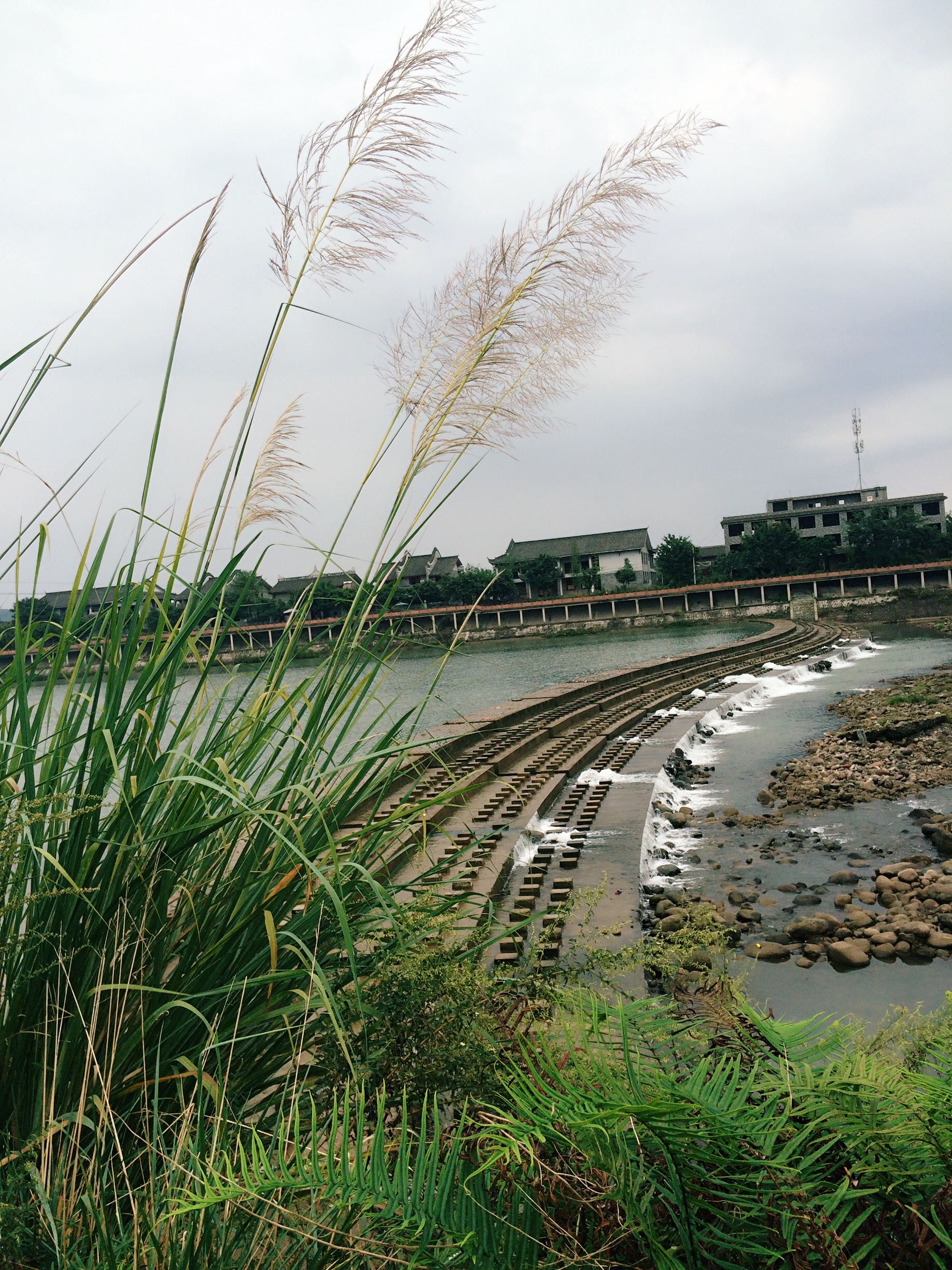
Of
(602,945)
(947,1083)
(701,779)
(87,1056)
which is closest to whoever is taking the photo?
(947,1083)

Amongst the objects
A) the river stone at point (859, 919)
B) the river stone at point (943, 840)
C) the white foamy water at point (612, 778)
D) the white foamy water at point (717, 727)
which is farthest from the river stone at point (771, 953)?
the white foamy water at point (612, 778)

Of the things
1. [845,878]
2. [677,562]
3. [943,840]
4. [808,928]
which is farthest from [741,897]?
[677,562]

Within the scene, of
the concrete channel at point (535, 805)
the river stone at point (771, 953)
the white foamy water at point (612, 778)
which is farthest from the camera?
the white foamy water at point (612, 778)

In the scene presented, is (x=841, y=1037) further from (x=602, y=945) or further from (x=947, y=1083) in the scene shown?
(x=602, y=945)

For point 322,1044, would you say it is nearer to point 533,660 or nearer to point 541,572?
point 533,660

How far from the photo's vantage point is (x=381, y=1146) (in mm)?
1239

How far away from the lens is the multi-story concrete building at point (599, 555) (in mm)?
73875

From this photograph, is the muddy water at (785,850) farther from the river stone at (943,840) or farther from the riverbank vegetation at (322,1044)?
the riverbank vegetation at (322,1044)

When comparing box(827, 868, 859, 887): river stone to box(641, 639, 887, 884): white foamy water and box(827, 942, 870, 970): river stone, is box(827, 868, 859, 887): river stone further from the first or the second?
box(827, 942, 870, 970): river stone

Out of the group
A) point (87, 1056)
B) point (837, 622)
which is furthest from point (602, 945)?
point (837, 622)

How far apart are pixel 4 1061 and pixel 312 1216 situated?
0.85 meters

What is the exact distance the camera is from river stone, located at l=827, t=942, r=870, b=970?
5.14 m

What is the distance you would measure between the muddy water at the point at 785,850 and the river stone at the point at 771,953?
0.06m

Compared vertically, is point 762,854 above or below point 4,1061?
below
